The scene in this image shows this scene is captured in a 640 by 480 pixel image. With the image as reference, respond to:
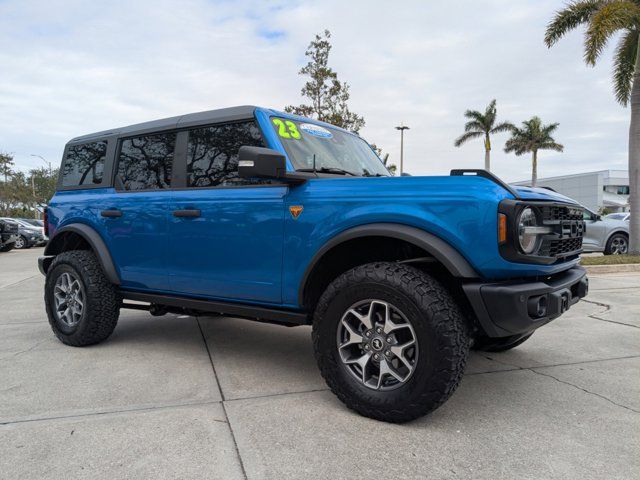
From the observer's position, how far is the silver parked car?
41.9ft

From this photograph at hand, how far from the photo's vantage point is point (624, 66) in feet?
48.0

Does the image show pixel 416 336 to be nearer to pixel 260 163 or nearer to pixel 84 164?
pixel 260 163

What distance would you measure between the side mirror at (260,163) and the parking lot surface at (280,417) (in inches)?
56.7

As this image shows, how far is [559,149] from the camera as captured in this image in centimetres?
4219

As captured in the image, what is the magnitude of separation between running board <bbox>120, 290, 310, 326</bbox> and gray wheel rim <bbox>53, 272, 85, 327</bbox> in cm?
54

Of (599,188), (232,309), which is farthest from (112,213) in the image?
(599,188)

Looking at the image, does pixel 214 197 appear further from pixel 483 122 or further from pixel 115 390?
pixel 483 122

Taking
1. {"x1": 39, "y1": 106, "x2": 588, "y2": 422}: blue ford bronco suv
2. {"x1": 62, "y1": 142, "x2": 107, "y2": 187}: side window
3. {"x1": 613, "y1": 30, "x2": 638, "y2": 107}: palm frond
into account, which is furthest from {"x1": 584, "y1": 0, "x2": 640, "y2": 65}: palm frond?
{"x1": 62, "y1": 142, "x2": 107, "y2": 187}: side window

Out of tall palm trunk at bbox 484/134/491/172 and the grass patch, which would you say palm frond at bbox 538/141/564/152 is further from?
the grass patch

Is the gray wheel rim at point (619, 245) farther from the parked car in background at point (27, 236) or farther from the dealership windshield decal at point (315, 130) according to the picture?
the parked car in background at point (27, 236)

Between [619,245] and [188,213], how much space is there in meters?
13.2

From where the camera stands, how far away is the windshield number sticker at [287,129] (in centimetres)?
353

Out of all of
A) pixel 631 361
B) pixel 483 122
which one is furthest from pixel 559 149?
pixel 631 361

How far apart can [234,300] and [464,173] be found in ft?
6.06
